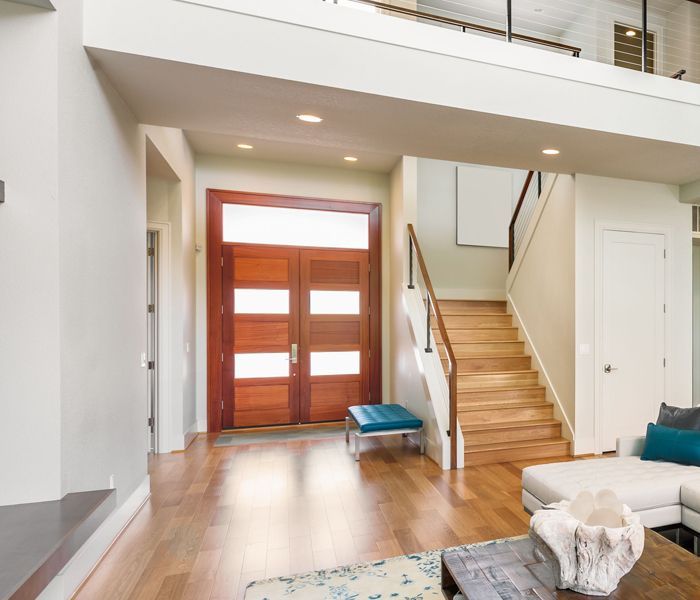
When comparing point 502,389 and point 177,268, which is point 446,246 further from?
point 177,268

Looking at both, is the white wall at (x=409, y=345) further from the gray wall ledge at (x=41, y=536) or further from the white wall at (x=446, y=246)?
the gray wall ledge at (x=41, y=536)

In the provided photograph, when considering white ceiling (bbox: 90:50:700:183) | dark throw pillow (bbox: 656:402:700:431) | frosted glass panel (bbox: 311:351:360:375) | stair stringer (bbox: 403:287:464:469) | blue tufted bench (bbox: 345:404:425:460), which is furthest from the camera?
frosted glass panel (bbox: 311:351:360:375)

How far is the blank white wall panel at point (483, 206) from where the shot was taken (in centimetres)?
613

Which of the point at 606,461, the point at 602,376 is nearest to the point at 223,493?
the point at 606,461

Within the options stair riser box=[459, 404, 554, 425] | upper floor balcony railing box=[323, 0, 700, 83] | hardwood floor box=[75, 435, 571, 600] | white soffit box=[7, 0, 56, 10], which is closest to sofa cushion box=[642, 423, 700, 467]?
hardwood floor box=[75, 435, 571, 600]

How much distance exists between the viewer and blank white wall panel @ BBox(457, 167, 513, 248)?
6129 millimetres

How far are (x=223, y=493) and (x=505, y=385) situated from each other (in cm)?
326

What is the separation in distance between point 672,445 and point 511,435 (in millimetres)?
1500

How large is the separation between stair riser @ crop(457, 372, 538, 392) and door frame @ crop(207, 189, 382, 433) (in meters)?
1.34

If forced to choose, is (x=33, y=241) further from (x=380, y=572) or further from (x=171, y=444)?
(x=171, y=444)

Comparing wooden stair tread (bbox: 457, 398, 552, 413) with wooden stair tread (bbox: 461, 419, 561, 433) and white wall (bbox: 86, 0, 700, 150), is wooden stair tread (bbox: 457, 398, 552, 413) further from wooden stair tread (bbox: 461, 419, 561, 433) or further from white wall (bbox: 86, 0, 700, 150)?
white wall (bbox: 86, 0, 700, 150)

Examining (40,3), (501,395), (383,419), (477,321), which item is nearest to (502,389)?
(501,395)

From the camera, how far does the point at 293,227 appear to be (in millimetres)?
5223

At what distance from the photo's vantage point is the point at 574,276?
13.5 ft
